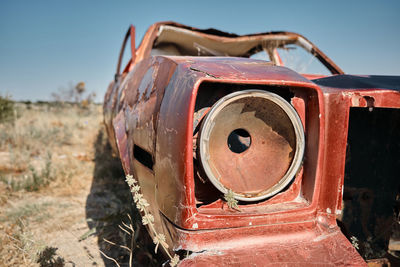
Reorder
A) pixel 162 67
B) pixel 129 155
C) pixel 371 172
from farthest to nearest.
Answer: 1. pixel 371 172
2. pixel 129 155
3. pixel 162 67

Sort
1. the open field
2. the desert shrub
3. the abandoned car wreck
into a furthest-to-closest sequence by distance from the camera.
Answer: the desert shrub → the open field → the abandoned car wreck

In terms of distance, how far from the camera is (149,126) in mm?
1272

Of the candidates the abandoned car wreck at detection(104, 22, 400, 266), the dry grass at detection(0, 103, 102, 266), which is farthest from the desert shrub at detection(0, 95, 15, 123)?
the abandoned car wreck at detection(104, 22, 400, 266)

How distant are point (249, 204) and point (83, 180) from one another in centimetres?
304

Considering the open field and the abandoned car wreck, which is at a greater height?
the abandoned car wreck

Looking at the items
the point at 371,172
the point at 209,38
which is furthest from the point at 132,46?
the point at 371,172

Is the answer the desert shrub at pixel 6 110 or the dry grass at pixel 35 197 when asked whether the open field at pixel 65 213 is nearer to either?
the dry grass at pixel 35 197

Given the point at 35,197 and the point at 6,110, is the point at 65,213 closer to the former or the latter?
the point at 35,197

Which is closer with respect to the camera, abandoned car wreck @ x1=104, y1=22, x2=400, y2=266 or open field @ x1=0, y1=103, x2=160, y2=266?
abandoned car wreck @ x1=104, y1=22, x2=400, y2=266

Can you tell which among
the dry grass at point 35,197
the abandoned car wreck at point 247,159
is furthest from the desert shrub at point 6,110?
the abandoned car wreck at point 247,159

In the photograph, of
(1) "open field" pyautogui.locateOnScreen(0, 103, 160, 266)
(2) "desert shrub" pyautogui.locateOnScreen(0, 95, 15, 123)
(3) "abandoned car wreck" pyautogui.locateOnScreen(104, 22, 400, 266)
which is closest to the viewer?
(3) "abandoned car wreck" pyautogui.locateOnScreen(104, 22, 400, 266)

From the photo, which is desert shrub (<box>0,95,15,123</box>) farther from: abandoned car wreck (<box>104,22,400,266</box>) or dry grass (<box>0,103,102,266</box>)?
abandoned car wreck (<box>104,22,400,266</box>)

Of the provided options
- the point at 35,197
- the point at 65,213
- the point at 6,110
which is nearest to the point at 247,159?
the point at 65,213

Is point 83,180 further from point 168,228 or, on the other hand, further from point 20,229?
point 168,228
